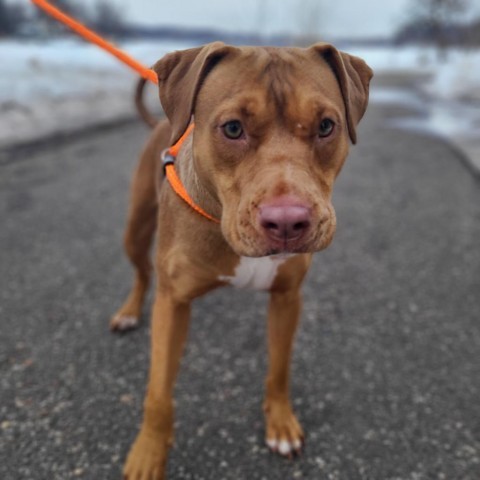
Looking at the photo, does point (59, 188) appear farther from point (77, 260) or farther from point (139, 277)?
point (139, 277)

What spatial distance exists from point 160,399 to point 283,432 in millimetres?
642

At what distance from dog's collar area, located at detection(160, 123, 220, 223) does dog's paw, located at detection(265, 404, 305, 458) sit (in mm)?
1109

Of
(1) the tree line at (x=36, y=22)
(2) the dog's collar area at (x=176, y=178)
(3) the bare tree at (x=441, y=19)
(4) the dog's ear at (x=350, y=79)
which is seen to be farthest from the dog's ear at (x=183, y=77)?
(3) the bare tree at (x=441, y=19)

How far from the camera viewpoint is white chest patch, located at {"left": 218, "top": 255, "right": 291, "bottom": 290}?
2.34 metres

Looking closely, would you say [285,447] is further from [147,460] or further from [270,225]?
[270,225]

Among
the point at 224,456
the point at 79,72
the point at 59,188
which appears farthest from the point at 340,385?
the point at 79,72

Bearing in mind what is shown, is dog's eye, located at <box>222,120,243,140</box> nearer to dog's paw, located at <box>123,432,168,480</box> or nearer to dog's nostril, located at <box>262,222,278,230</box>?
dog's nostril, located at <box>262,222,278,230</box>

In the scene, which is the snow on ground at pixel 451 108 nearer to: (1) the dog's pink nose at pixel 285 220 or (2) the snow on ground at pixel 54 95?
(1) the dog's pink nose at pixel 285 220

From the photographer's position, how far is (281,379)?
2.76 m

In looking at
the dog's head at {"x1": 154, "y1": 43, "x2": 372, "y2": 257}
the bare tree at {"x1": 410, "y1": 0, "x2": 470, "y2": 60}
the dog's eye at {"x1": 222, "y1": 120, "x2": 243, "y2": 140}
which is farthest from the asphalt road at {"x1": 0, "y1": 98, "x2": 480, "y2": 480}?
the bare tree at {"x1": 410, "y1": 0, "x2": 470, "y2": 60}

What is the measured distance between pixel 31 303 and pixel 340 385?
227 cm

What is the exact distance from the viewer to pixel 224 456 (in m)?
2.54

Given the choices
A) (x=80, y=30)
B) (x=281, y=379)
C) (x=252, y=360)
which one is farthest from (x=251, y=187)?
(x=80, y=30)

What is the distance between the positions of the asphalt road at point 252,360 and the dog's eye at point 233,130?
152 centimetres
